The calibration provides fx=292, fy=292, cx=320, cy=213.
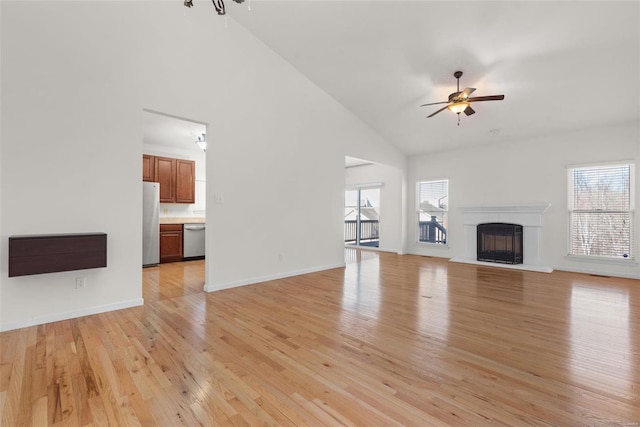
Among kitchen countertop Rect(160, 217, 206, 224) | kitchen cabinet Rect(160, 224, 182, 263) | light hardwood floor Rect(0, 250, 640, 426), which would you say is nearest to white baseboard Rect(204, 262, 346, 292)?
light hardwood floor Rect(0, 250, 640, 426)

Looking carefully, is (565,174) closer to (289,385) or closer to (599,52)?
(599,52)

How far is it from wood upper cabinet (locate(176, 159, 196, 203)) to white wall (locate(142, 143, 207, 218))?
0.96 feet

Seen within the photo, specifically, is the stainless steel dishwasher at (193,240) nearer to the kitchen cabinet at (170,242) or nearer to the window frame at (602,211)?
the kitchen cabinet at (170,242)

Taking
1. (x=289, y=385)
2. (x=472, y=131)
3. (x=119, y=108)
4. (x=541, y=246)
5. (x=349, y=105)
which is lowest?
(x=289, y=385)

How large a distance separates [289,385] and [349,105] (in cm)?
523

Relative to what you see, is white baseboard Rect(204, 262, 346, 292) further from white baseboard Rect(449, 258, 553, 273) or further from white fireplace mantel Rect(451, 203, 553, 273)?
white fireplace mantel Rect(451, 203, 553, 273)

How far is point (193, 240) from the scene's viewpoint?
6.50 m

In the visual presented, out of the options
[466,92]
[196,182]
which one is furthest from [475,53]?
[196,182]

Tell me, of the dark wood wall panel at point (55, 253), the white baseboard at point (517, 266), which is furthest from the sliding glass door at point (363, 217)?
the dark wood wall panel at point (55, 253)

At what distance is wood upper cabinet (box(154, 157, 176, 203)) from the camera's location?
6316 mm

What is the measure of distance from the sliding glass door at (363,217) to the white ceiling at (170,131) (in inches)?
194

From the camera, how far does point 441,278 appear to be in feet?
16.2

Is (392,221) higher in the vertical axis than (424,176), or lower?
lower

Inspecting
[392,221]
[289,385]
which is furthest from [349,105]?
[289,385]
